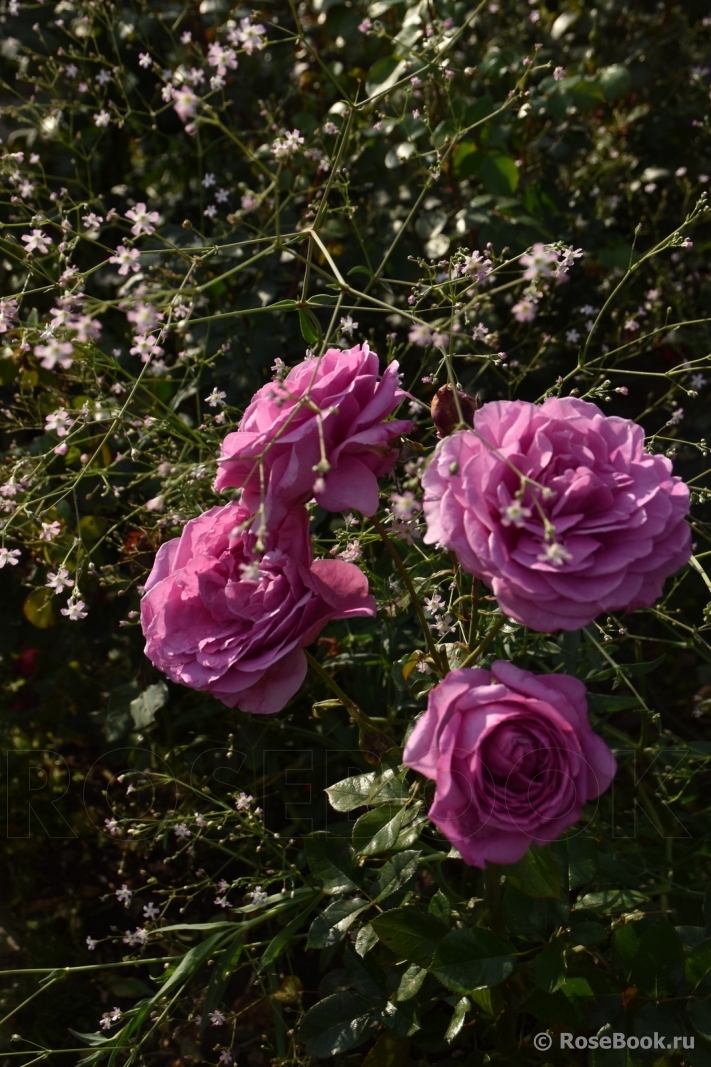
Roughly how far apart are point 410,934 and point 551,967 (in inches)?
5.9

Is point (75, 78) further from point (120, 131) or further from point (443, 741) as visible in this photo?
point (443, 741)

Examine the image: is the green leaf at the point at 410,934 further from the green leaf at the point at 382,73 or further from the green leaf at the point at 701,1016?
the green leaf at the point at 382,73

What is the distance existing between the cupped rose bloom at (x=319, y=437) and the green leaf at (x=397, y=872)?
451 millimetres

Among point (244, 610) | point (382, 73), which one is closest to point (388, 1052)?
point (244, 610)

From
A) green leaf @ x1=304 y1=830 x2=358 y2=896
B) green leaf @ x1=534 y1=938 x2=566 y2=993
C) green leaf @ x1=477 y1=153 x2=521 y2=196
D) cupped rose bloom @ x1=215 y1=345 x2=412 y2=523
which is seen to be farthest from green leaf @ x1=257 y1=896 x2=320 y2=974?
green leaf @ x1=477 y1=153 x2=521 y2=196

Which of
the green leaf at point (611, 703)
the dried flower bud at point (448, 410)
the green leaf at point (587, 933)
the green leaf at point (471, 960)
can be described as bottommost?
the green leaf at point (611, 703)

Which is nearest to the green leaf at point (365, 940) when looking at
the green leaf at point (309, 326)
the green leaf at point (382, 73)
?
the green leaf at point (309, 326)

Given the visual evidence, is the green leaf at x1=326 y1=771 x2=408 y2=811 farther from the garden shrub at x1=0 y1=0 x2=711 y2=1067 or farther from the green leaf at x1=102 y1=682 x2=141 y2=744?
the green leaf at x1=102 y1=682 x2=141 y2=744

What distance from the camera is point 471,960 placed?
3.02 ft

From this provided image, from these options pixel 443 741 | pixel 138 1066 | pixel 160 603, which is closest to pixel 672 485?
pixel 443 741

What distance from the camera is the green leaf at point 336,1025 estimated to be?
1021 mm

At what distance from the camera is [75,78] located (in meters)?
2.04

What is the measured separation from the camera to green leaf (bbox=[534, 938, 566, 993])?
921mm

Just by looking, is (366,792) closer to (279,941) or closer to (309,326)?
(279,941)
